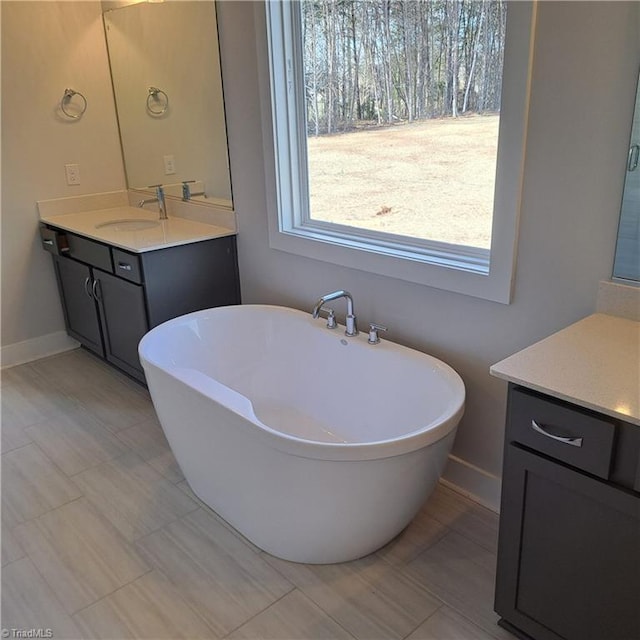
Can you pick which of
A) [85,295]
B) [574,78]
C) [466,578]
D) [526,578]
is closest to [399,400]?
[466,578]

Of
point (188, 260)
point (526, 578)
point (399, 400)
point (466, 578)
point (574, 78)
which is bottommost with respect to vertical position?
point (466, 578)

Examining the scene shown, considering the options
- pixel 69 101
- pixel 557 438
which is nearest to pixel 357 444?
pixel 557 438

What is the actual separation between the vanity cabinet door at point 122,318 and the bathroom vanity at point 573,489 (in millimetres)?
1976

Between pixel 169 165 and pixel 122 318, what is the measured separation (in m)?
0.95

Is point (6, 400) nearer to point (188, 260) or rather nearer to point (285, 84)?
point (188, 260)

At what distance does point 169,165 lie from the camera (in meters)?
3.41

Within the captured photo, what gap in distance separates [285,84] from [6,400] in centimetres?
218

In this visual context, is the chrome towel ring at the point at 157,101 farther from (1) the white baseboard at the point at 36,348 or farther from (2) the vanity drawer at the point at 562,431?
(2) the vanity drawer at the point at 562,431

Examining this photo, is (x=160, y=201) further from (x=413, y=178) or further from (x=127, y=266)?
(x=413, y=178)

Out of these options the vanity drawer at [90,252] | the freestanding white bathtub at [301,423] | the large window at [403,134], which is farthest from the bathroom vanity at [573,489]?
the vanity drawer at [90,252]

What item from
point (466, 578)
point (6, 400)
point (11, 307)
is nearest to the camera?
point (466, 578)

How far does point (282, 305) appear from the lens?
2971 mm

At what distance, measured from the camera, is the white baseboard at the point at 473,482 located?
7.27 feet

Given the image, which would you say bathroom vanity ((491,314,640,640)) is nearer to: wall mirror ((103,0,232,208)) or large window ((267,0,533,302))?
large window ((267,0,533,302))
